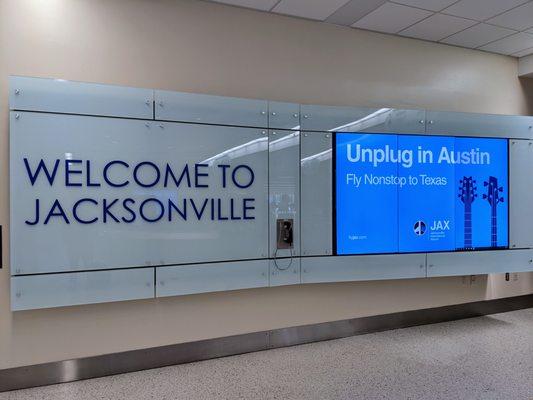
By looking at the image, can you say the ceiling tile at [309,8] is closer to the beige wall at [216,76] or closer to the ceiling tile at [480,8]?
the beige wall at [216,76]

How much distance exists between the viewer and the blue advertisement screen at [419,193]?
4.31 meters

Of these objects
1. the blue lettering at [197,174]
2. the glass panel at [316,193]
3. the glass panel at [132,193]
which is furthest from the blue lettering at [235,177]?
the glass panel at [316,193]

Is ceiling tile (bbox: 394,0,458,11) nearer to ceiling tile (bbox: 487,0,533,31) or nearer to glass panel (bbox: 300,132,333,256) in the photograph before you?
ceiling tile (bbox: 487,0,533,31)

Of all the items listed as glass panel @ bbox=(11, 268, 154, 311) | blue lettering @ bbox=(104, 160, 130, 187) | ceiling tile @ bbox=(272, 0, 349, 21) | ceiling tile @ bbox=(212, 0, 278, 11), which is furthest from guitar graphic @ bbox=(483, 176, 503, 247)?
blue lettering @ bbox=(104, 160, 130, 187)

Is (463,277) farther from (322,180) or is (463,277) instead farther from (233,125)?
(233,125)

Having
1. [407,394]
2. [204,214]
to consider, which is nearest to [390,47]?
[204,214]

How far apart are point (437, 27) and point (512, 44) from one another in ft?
4.19

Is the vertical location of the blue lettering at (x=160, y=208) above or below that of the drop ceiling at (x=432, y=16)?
below

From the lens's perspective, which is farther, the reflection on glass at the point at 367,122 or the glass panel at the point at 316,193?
the reflection on glass at the point at 367,122

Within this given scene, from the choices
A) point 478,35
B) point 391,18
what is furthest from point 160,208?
point 478,35

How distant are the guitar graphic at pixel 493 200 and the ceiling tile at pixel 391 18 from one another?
6.85 feet

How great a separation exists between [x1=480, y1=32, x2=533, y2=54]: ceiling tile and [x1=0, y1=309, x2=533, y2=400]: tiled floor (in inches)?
141

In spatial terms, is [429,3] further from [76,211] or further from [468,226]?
[76,211]

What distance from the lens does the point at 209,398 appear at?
10.8 feet
